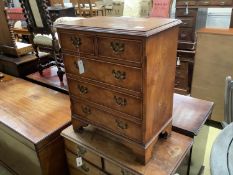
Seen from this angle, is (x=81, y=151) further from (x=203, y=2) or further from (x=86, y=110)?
(x=203, y=2)

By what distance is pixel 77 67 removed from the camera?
44.4 inches

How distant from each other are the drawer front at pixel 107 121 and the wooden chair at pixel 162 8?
194 centimetres

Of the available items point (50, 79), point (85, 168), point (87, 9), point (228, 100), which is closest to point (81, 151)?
point (85, 168)

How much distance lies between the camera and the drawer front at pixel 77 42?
1.01m

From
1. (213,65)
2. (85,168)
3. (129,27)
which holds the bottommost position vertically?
(85,168)

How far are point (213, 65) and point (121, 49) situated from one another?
1615 mm

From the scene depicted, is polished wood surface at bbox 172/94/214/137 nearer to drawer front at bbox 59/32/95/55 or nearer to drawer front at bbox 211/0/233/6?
drawer front at bbox 59/32/95/55

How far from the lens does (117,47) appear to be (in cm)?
93

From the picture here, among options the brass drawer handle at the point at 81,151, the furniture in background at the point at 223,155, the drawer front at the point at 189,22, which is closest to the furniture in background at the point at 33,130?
the brass drawer handle at the point at 81,151

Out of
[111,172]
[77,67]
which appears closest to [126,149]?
[111,172]

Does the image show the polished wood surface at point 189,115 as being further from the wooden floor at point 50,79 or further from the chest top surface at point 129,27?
the wooden floor at point 50,79

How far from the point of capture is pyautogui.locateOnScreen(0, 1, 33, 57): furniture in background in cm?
211

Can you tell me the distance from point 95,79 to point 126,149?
→ 0.41 meters

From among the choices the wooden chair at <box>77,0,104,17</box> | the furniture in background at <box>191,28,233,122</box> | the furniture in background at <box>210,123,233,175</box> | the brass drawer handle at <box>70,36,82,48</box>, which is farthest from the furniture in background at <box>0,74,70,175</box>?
the wooden chair at <box>77,0,104,17</box>
